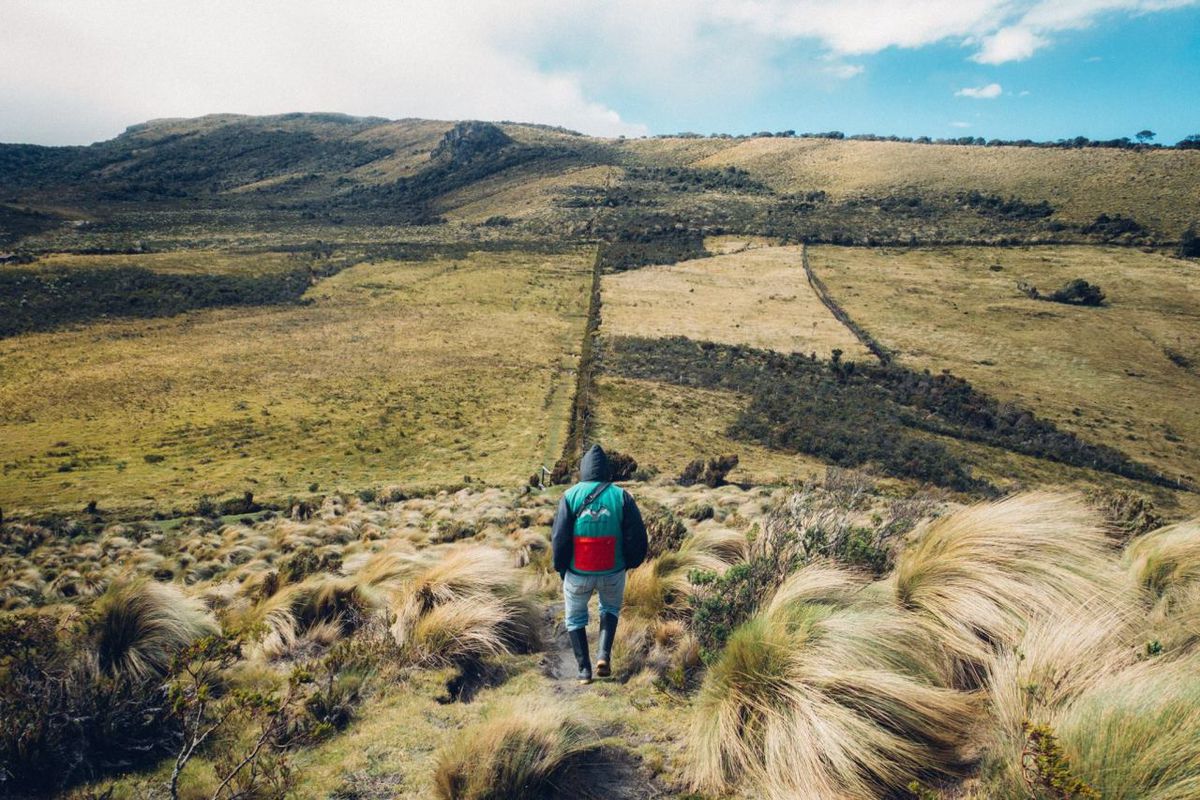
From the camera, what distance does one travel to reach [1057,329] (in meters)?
45.8

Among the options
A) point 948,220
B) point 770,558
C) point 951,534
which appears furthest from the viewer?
point 948,220

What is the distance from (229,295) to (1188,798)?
62083 mm

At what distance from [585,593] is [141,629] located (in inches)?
168

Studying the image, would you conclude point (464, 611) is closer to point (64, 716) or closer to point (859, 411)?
point (64, 716)

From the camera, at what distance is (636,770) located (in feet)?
13.1

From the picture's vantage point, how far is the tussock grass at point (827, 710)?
10.8 feet

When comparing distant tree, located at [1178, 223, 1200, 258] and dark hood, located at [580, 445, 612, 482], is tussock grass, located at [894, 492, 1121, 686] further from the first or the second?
distant tree, located at [1178, 223, 1200, 258]

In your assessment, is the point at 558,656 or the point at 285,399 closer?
the point at 558,656

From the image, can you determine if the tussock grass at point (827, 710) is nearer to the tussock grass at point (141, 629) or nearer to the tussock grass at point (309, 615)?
Answer: the tussock grass at point (309, 615)

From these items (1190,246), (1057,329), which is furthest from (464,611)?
(1190,246)

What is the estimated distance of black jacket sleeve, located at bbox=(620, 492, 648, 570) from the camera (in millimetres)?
5312

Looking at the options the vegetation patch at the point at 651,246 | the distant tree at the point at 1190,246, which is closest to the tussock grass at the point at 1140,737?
the vegetation patch at the point at 651,246

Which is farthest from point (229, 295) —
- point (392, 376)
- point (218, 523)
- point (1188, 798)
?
point (1188, 798)

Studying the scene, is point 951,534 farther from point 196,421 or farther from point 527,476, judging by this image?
point 196,421
